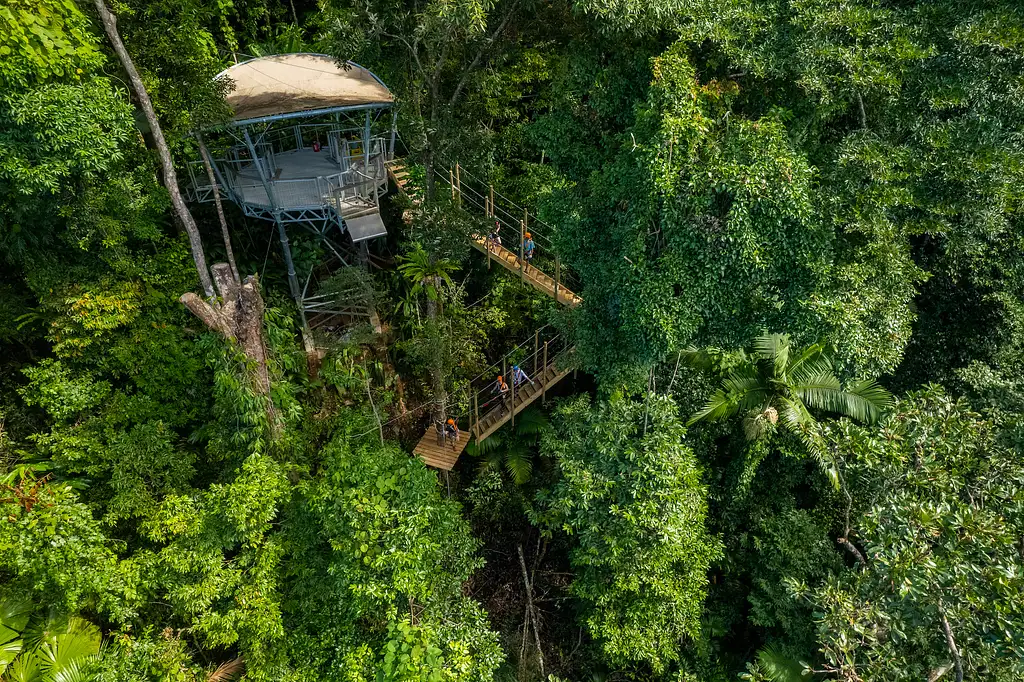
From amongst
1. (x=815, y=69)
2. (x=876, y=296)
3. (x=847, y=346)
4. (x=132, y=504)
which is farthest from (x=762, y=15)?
(x=132, y=504)

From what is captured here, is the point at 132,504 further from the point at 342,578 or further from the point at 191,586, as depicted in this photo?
the point at 342,578

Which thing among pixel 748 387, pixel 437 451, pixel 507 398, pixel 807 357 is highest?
pixel 807 357

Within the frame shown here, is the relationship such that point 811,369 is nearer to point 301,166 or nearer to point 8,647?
point 301,166

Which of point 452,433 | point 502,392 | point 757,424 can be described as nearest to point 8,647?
point 452,433

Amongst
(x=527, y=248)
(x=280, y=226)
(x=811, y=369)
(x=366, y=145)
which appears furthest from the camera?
(x=527, y=248)

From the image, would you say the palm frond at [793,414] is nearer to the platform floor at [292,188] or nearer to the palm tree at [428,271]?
the palm tree at [428,271]

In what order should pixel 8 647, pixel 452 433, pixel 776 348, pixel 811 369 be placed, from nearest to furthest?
pixel 8 647 → pixel 776 348 → pixel 811 369 → pixel 452 433

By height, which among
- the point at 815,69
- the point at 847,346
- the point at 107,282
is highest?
the point at 815,69
